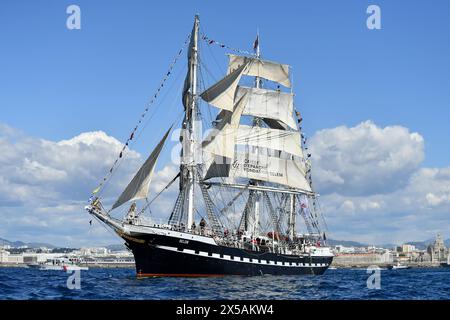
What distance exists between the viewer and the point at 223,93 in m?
66.2

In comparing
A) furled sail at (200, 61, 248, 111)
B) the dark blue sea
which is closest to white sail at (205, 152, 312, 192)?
furled sail at (200, 61, 248, 111)

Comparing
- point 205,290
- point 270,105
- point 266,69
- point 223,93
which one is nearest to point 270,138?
point 270,105

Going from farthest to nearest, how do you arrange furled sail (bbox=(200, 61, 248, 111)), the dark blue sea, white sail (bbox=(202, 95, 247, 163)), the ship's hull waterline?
white sail (bbox=(202, 95, 247, 163)) < furled sail (bbox=(200, 61, 248, 111)) < the ship's hull waterline < the dark blue sea

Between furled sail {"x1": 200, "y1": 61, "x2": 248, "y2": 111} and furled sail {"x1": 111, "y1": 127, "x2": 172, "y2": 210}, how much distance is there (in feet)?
35.1

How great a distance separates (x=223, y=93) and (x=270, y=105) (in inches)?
809

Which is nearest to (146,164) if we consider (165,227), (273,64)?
(165,227)

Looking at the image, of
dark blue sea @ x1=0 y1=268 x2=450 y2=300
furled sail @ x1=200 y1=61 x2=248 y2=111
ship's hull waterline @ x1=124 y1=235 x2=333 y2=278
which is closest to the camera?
dark blue sea @ x1=0 y1=268 x2=450 y2=300

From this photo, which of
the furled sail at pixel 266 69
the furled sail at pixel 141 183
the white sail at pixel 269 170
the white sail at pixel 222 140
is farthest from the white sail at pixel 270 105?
the furled sail at pixel 141 183

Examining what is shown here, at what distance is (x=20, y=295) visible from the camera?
35781 mm

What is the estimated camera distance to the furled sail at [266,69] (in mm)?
87250

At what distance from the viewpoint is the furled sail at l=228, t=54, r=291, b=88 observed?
87250 millimetres

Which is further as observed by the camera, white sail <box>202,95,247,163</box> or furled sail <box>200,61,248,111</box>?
white sail <box>202,95,247,163</box>

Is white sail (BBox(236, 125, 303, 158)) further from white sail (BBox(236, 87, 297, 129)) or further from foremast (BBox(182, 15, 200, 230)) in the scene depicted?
foremast (BBox(182, 15, 200, 230))

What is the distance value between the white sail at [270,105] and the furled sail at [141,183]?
29.2m
